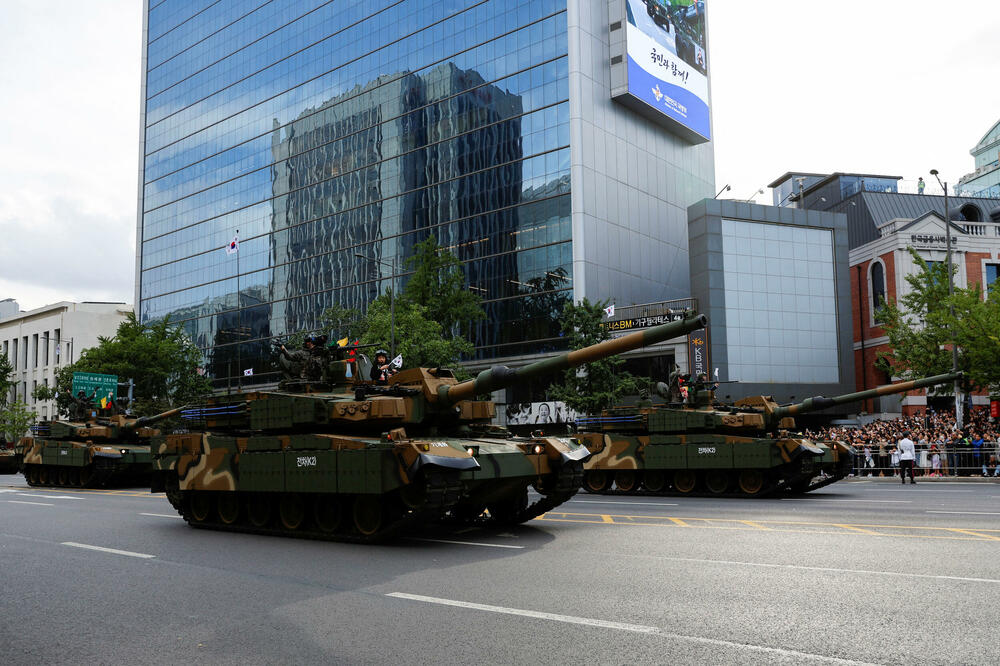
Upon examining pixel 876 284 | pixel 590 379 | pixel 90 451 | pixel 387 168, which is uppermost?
pixel 387 168

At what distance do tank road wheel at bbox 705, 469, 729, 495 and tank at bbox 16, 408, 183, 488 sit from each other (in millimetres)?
16374

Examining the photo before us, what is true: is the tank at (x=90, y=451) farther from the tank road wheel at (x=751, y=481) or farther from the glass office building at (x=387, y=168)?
the tank road wheel at (x=751, y=481)

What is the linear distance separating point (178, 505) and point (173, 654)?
1027 cm

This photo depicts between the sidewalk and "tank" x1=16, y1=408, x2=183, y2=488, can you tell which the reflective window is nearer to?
the sidewalk

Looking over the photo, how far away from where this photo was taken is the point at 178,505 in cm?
1574

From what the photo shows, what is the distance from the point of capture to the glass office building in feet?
164

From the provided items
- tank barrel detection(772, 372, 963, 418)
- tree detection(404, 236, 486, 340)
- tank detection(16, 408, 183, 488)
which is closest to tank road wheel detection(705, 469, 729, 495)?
tank barrel detection(772, 372, 963, 418)

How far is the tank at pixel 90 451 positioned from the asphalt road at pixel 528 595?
45.4 feet

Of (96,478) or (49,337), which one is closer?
(96,478)

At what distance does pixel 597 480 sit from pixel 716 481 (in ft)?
11.3

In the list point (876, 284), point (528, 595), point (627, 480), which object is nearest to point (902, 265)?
point (876, 284)

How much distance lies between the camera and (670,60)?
5428 centimetres

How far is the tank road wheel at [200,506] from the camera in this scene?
15.3 meters

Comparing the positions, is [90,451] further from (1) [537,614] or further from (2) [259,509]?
(1) [537,614]
